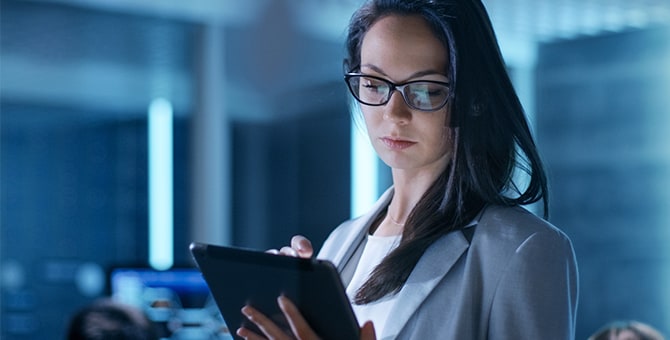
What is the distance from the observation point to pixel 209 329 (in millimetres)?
3859

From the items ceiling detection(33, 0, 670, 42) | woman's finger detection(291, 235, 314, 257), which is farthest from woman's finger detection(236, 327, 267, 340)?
ceiling detection(33, 0, 670, 42)

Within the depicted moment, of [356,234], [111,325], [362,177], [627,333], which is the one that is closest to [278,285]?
[356,234]

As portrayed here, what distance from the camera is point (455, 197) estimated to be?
1.15m

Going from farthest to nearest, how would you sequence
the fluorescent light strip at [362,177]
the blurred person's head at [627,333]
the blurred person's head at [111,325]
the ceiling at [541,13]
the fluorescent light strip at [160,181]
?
the fluorescent light strip at [160,181]
the ceiling at [541,13]
the fluorescent light strip at [362,177]
the blurred person's head at [627,333]
the blurred person's head at [111,325]

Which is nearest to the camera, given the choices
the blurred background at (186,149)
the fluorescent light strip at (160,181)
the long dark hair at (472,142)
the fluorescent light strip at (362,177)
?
the long dark hair at (472,142)

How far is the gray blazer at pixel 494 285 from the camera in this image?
1.04 m

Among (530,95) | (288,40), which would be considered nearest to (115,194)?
(530,95)

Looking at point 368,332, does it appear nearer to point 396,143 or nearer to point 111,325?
point 396,143

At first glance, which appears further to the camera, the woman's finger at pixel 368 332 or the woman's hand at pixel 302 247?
the woman's hand at pixel 302 247

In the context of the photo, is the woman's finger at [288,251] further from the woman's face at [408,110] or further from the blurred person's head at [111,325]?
the blurred person's head at [111,325]

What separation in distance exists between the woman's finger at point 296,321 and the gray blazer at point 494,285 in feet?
0.33

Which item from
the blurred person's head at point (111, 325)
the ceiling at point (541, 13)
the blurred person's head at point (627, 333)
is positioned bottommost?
the blurred person's head at point (627, 333)

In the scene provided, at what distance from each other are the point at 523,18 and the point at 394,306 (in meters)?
3.66

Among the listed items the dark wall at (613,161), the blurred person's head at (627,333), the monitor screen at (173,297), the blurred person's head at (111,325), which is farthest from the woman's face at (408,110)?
the dark wall at (613,161)
